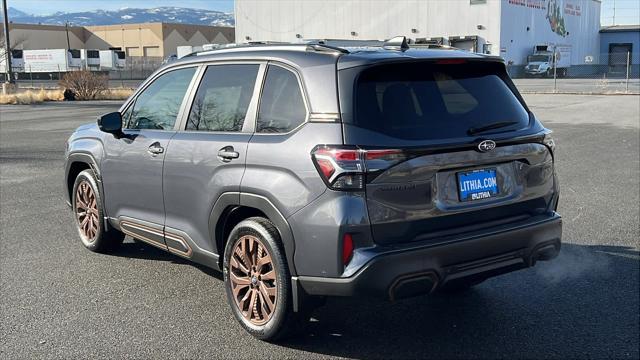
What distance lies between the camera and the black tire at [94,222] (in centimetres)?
598

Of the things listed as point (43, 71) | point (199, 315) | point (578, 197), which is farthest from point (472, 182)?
point (43, 71)

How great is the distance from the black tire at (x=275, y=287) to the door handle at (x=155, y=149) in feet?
3.55

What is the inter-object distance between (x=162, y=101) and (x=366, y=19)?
6308 cm

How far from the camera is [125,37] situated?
98625 mm

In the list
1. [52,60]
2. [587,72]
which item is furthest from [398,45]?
[52,60]

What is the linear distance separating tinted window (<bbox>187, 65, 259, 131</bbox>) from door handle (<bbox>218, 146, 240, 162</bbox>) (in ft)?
0.55

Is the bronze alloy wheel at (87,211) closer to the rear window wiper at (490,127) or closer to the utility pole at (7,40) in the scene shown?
the rear window wiper at (490,127)

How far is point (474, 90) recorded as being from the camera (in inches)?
165

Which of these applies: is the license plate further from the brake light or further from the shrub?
the shrub

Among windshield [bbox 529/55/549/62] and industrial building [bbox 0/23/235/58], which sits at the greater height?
industrial building [bbox 0/23/235/58]

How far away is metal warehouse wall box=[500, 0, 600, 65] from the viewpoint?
196 ft

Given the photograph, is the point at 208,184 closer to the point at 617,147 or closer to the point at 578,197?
the point at 578,197

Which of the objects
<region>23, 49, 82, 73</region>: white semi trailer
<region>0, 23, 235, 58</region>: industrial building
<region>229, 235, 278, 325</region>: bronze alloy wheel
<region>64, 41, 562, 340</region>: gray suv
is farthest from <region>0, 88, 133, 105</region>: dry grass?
<region>0, 23, 235, 58</region>: industrial building

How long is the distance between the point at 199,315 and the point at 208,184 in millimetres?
961
